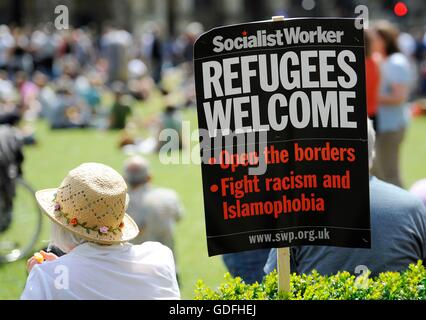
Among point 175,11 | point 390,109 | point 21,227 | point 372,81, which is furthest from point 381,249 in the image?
point 175,11

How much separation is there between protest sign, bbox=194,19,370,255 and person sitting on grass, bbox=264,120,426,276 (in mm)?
557

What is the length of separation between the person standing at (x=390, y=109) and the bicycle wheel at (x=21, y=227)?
341 cm

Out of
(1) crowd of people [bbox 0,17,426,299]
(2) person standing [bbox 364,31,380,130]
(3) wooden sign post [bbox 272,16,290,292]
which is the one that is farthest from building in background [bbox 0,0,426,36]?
(3) wooden sign post [bbox 272,16,290,292]

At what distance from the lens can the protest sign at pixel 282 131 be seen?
394 centimetres

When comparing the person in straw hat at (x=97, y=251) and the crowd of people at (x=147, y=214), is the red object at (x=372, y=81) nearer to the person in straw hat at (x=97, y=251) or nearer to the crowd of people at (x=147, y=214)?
the crowd of people at (x=147, y=214)

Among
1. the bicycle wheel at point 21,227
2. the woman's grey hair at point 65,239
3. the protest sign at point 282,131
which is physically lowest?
the bicycle wheel at point 21,227

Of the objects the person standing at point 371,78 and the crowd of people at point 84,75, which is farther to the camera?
the crowd of people at point 84,75

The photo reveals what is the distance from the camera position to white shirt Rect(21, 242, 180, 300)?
345 cm

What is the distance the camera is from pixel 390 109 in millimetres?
9938

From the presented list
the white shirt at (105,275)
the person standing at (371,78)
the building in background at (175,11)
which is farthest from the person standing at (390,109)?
the building in background at (175,11)

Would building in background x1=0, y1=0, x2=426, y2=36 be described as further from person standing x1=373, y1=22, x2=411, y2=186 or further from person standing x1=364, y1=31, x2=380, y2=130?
person standing x1=364, y1=31, x2=380, y2=130

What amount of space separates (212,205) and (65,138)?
13848 mm
